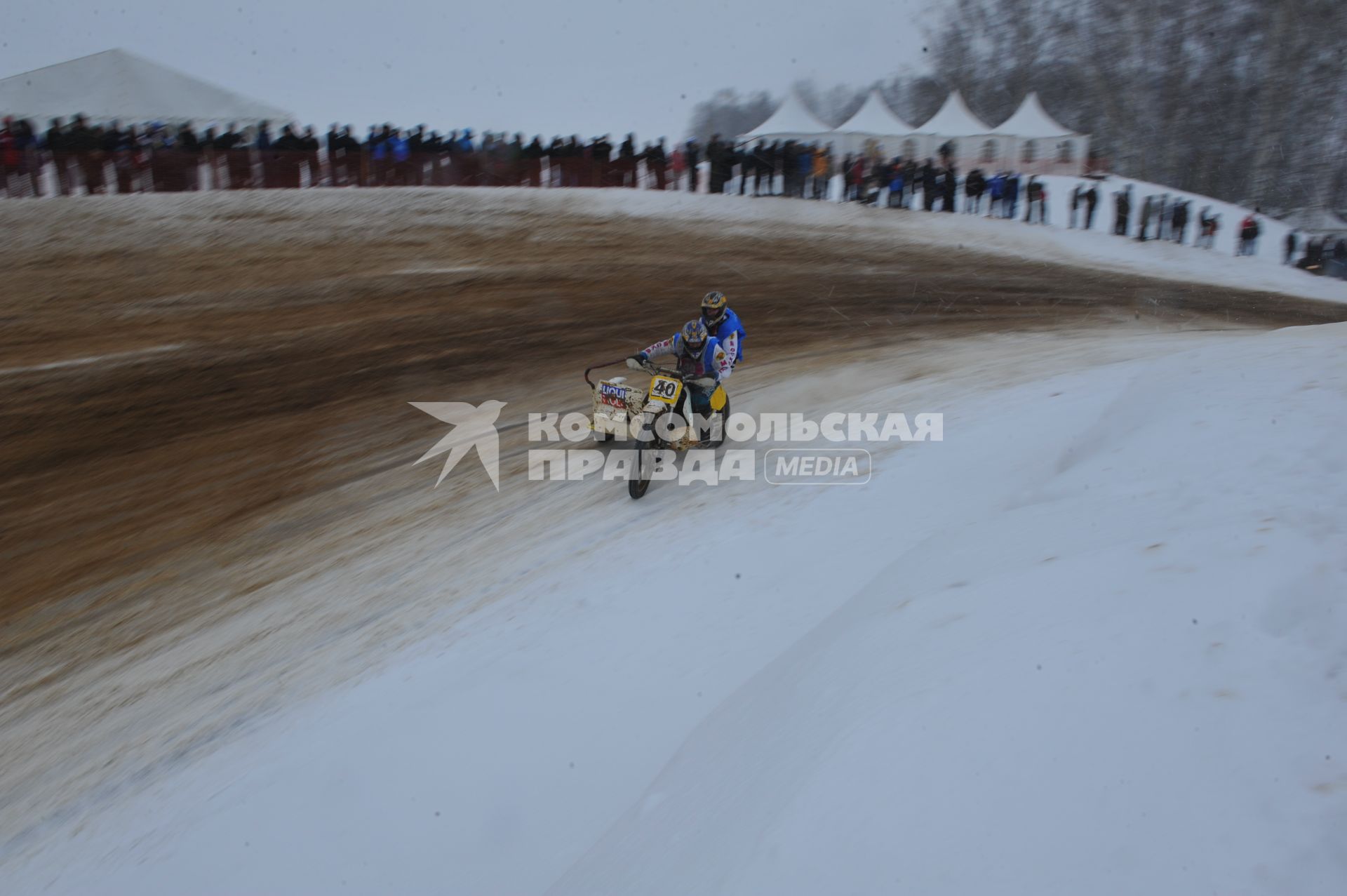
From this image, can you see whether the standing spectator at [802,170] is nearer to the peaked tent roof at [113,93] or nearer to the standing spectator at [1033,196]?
the standing spectator at [1033,196]

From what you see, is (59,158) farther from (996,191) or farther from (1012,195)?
(1012,195)

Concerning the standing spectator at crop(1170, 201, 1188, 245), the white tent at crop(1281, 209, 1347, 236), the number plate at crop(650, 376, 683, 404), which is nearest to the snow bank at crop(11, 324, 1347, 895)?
the number plate at crop(650, 376, 683, 404)

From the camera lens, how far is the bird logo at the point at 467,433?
28.7 feet

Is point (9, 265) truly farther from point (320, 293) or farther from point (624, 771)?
point (624, 771)

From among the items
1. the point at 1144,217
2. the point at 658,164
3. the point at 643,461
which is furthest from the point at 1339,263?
the point at 643,461

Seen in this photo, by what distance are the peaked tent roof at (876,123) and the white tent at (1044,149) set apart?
10.9 feet

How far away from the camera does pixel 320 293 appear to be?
1320 centimetres

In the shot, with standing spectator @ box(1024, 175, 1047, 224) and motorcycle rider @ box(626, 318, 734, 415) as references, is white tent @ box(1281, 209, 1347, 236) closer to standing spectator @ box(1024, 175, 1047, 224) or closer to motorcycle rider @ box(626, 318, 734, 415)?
standing spectator @ box(1024, 175, 1047, 224)

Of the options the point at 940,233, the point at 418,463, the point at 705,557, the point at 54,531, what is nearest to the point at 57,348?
the point at 54,531

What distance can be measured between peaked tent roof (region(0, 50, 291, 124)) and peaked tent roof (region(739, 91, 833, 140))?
1662 centimetres

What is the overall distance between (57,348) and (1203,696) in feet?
39.6

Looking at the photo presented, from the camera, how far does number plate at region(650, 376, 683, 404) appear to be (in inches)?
310

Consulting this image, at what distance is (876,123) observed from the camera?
30.7 meters

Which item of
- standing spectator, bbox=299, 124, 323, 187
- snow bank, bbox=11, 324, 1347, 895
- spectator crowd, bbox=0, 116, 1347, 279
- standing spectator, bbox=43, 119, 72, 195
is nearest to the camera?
snow bank, bbox=11, 324, 1347, 895
